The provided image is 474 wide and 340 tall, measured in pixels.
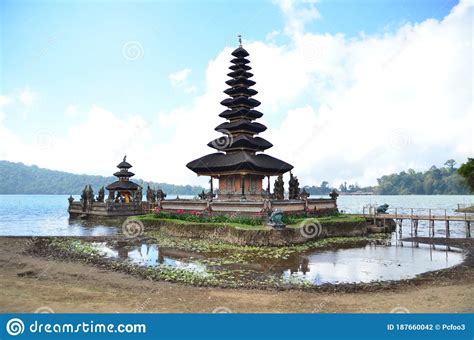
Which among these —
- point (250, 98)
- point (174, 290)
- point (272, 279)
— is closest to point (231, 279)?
point (272, 279)

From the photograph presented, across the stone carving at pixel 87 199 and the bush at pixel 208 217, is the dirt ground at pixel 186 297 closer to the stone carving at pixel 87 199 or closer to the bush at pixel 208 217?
the bush at pixel 208 217

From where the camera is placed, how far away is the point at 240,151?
113 feet

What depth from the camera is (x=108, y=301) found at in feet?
35.4

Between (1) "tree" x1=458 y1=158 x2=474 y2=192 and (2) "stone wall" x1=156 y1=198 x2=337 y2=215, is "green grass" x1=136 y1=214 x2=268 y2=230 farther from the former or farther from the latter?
(1) "tree" x1=458 y1=158 x2=474 y2=192

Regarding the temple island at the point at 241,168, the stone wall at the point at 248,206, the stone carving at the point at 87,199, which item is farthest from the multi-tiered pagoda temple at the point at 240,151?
the stone carving at the point at 87,199

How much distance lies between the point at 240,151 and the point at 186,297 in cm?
2364

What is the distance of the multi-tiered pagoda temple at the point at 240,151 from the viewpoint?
1283 inches

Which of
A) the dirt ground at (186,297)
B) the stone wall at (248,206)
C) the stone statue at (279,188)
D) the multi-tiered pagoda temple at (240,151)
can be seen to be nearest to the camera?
the dirt ground at (186,297)

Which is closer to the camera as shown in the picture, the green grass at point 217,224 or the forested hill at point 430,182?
the green grass at point 217,224

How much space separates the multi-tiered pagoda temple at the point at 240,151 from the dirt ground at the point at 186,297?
18.6 metres

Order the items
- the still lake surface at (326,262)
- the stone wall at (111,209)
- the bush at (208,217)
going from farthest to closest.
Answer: the stone wall at (111,209)
the bush at (208,217)
the still lake surface at (326,262)

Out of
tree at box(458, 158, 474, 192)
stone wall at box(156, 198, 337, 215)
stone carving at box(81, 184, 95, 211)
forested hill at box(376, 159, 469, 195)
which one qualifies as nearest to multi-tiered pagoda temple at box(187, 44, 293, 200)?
stone wall at box(156, 198, 337, 215)

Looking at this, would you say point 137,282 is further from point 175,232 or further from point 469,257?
point 469,257

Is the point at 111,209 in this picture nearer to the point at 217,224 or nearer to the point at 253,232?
the point at 217,224
